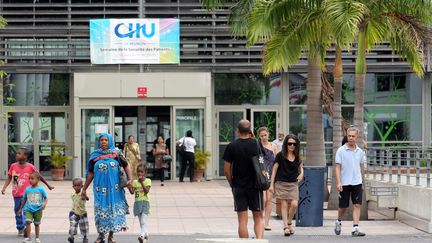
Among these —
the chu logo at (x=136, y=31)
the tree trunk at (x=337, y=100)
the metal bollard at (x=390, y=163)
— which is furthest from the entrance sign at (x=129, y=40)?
the metal bollard at (x=390, y=163)

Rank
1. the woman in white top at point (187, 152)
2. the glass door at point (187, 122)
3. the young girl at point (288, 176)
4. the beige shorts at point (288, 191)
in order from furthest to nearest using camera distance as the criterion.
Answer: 1. the glass door at point (187, 122)
2. the woman in white top at point (187, 152)
3. the beige shorts at point (288, 191)
4. the young girl at point (288, 176)

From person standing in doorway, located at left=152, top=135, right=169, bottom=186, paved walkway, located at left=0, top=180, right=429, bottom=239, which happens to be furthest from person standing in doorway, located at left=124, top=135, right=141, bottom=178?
person standing in doorway, located at left=152, top=135, right=169, bottom=186

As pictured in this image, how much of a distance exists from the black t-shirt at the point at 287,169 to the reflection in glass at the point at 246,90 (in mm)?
16054

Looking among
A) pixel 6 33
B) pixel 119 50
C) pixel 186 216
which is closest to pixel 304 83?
pixel 119 50

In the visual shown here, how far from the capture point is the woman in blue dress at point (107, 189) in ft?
40.8

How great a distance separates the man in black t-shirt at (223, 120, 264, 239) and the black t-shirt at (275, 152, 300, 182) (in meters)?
2.44

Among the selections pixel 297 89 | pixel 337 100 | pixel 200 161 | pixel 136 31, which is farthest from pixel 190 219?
pixel 297 89

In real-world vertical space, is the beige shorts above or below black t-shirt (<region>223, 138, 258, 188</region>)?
below

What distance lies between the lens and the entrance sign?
28.4m

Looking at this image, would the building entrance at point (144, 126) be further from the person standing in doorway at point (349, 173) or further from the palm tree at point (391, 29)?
the person standing in doorway at point (349, 173)

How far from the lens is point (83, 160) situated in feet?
92.8

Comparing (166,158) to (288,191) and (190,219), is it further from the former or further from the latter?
(288,191)

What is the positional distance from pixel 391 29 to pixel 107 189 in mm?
7453

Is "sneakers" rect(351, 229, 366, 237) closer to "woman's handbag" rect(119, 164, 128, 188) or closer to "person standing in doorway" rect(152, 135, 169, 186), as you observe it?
"woman's handbag" rect(119, 164, 128, 188)
